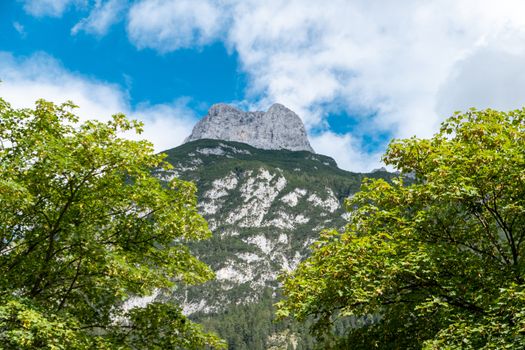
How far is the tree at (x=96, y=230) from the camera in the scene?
12.9 m

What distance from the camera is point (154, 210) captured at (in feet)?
47.9

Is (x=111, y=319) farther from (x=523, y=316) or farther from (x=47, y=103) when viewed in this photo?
(x=523, y=316)

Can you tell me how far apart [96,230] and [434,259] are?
1107cm

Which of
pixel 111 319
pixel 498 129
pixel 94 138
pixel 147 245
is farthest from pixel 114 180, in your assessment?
pixel 498 129

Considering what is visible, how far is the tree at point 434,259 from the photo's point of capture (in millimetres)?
11766

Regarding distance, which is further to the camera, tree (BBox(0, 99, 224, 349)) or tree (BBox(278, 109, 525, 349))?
tree (BBox(0, 99, 224, 349))

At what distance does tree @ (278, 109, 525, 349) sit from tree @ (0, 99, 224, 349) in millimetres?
4453

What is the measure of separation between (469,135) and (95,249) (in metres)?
13.8

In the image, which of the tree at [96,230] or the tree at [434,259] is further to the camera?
the tree at [96,230]

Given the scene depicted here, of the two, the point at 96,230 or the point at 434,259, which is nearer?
the point at 434,259

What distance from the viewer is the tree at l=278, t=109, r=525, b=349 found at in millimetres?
11766

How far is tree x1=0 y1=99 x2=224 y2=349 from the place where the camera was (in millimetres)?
12867

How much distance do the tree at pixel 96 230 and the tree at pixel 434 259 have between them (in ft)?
14.6

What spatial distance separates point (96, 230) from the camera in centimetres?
1391
